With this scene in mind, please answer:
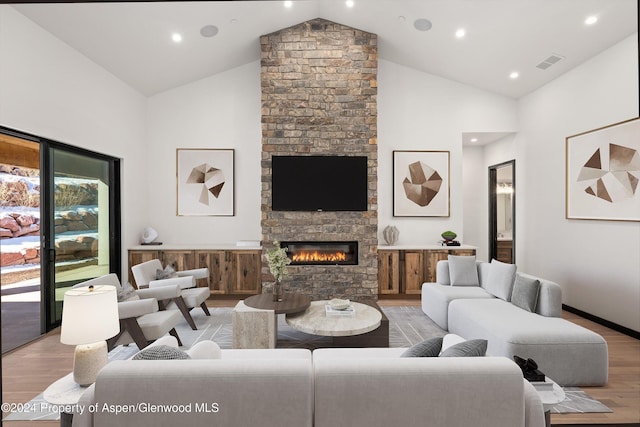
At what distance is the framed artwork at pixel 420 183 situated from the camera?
621 cm

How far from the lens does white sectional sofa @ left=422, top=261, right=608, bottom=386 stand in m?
2.81

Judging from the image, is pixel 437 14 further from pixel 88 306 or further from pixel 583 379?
pixel 88 306

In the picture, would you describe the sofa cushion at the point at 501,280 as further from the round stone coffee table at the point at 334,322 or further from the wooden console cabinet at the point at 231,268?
the wooden console cabinet at the point at 231,268

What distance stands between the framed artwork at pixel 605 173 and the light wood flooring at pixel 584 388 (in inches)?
54.2

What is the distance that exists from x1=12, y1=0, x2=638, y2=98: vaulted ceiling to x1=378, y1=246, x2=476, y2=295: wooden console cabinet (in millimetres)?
2829

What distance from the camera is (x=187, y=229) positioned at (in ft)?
20.3

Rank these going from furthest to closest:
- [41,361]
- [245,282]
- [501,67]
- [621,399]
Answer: [245,282], [501,67], [41,361], [621,399]

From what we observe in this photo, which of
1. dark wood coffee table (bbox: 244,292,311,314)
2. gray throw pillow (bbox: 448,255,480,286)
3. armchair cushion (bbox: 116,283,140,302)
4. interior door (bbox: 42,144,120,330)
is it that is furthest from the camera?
gray throw pillow (bbox: 448,255,480,286)

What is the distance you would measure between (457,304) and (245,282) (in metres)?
3.17

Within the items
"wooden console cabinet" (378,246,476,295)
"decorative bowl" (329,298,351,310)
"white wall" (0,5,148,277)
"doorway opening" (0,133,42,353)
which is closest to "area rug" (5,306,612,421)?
"decorative bowl" (329,298,351,310)

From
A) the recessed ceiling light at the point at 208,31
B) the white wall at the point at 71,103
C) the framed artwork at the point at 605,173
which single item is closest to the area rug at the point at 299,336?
the white wall at the point at 71,103

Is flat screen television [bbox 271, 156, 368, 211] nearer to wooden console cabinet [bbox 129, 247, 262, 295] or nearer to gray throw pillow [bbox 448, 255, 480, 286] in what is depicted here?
wooden console cabinet [bbox 129, 247, 262, 295]

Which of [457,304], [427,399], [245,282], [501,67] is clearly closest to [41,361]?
[245,282]

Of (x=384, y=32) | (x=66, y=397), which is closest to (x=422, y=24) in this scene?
(x=384, y=32)
